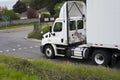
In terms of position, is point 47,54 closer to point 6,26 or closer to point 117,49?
point 117,49

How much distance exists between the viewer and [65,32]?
716 inches

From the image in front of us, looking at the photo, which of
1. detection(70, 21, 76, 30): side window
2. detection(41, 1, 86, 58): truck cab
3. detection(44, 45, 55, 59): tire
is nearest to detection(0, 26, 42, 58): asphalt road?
detection(44, 45, 55, 59): tire

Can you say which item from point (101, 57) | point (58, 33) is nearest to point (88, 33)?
point (101, 57)

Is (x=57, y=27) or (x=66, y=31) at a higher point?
(x=57, y=27)

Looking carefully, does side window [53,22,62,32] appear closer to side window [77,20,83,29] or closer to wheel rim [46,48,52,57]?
side window [77,20,83,29]

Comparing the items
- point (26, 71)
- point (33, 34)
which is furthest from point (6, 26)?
point (26, 71)

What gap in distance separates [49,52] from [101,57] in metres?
4.26

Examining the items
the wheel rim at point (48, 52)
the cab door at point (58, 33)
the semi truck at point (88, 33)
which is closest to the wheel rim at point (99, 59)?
the semi truck at point (88, 33)

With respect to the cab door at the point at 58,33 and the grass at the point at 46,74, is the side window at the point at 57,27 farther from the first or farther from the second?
the grass at the point at 46,74

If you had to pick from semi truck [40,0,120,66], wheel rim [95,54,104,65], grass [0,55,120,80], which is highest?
semi truck [40,0,120,66]

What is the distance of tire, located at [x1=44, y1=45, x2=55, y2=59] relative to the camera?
19141 mm

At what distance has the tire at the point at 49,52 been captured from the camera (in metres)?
19.1

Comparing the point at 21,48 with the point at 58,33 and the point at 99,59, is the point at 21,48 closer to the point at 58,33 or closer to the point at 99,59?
the point at 58,33

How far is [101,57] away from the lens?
52.9ft
